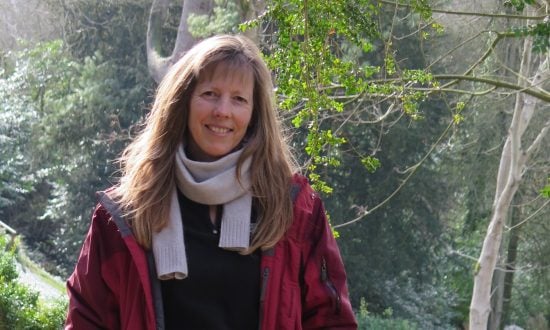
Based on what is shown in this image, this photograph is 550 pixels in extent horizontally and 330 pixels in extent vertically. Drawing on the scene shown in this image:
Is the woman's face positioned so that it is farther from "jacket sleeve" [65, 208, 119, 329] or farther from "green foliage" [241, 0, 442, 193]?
"green foliage" [241, 0, 442, 193]

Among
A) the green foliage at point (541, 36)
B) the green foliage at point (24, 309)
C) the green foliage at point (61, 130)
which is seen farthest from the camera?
the green foliage at point (61, 130)

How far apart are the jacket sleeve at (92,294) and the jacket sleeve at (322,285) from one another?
0.55 metres

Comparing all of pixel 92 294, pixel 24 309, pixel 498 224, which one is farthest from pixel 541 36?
pixel 498 224

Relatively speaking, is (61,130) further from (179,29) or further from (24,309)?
(24,309)

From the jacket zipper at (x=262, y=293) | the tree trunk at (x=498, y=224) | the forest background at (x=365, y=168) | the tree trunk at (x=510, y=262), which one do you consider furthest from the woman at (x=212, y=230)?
the tree trunk at (x=510, y=262)

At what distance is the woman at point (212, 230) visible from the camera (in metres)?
2.74

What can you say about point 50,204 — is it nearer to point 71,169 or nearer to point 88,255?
point 71,169

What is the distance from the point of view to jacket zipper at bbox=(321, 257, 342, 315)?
9.12 ft

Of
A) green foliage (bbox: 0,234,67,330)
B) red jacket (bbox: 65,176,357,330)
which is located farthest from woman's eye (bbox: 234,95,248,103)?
green foliage (bbox: 0,234,67,330)

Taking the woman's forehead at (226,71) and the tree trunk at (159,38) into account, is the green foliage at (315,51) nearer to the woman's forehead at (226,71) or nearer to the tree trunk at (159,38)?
the woman's forehead at (226,71)

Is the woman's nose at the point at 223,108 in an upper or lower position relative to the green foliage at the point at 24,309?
upper

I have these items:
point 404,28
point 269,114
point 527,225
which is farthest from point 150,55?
point 269,114

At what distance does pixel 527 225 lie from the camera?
2461 centimetres

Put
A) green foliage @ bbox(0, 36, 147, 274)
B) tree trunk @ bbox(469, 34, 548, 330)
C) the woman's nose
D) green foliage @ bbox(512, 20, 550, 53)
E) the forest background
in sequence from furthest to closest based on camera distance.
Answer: green foliage @ bbox(0, 36, 147, 274) → the forest background → tree trunk @ bbox(469, 34, 548, 330) → green foliage @ bbox(512, 20, 550, 53) → the woman's nose
